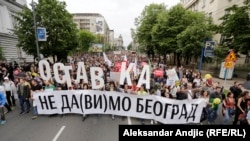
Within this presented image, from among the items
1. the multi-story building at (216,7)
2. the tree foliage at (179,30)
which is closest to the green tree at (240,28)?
the tree foliage at (179,30)

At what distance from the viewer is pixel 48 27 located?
20094mm

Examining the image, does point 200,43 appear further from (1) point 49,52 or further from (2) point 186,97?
(1) point 49,52

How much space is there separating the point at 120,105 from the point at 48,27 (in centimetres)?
1703

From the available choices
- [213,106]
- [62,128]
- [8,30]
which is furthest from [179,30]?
A: [8,30]

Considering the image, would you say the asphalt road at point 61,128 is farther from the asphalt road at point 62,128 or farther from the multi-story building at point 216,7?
the multi-story building at point 216,7

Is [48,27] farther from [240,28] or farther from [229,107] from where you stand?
[240,28]

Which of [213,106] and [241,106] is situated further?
[213,106]

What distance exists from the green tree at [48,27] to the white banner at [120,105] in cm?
1477

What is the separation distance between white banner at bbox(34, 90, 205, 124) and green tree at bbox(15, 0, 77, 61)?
14.8 meters

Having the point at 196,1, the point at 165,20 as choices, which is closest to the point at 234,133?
the point at 165,20

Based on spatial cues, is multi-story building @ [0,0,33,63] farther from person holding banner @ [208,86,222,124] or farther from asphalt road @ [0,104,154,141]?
person holding banner @ [208,86,222,124]

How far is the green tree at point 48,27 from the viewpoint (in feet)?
64.2

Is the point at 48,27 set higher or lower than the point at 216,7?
lower

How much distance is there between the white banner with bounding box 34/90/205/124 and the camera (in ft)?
21.0
